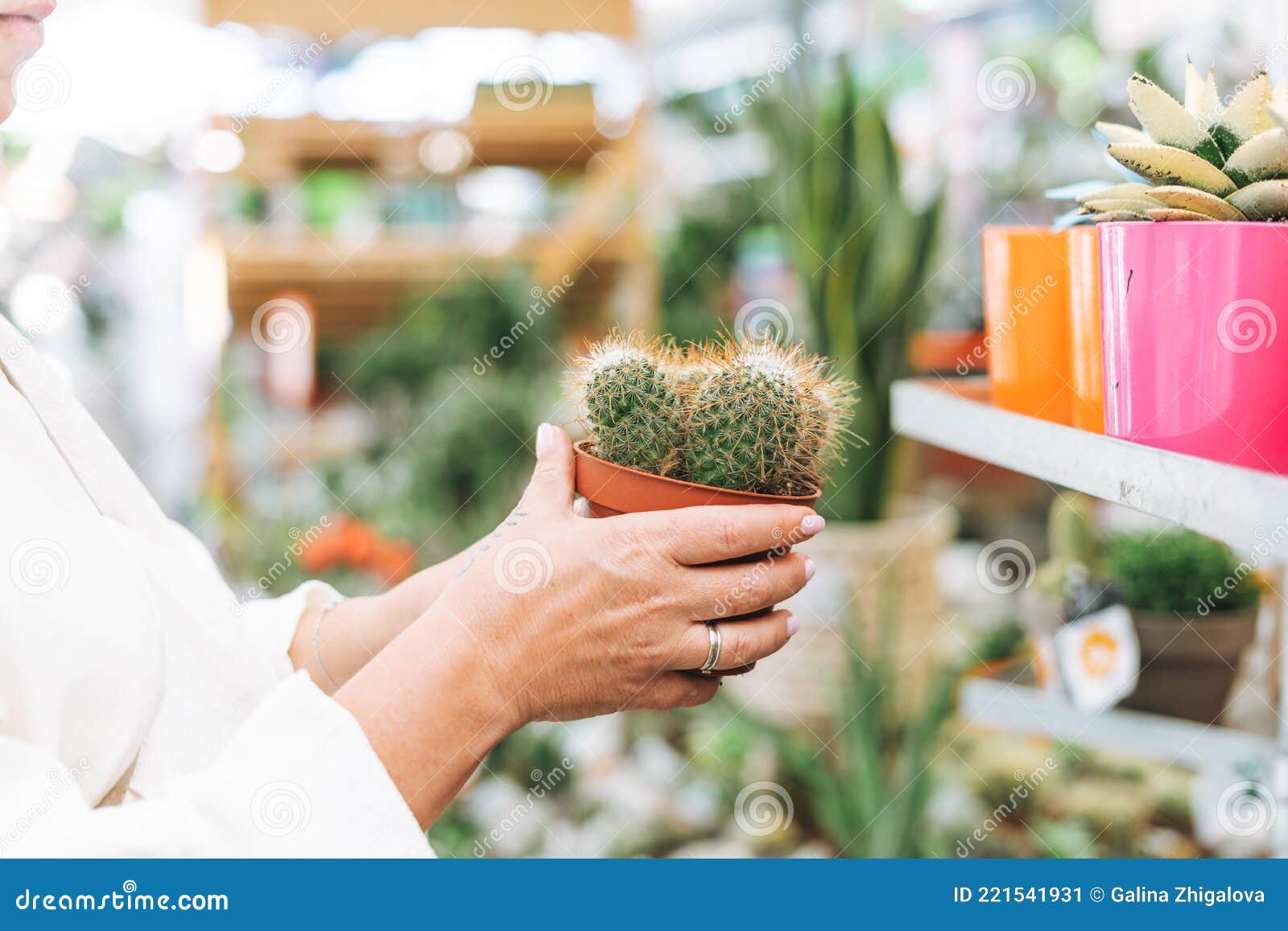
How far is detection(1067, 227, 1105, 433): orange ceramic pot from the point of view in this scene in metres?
0.78

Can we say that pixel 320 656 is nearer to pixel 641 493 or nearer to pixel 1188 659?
pixel 641 493

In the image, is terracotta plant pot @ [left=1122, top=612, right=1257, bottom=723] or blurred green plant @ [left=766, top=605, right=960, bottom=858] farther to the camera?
blurred green plant @ [left=766, top=605, right=960, bottom=858]

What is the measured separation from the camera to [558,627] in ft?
2.46

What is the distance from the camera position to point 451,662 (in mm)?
728

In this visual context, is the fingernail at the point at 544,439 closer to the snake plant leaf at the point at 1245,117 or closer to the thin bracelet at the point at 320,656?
the thin bracelet at the point at 320,656

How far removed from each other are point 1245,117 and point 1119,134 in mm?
93

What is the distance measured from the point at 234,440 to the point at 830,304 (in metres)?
1.45

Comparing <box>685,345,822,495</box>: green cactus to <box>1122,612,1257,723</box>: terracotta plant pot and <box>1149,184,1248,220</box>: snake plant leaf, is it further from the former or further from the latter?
<box>1122,612,1257,723</box>: terracotta plant pot

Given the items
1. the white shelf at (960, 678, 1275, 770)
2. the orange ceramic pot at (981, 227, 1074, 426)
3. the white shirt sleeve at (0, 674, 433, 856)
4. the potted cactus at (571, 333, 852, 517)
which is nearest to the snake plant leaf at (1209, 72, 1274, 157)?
the orange ceramic pot at (981, 227, 1074, 426)

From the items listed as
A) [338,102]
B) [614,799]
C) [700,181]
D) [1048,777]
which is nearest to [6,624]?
[1048,777]

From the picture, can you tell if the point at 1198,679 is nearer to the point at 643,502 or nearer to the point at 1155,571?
the point at 1155,571

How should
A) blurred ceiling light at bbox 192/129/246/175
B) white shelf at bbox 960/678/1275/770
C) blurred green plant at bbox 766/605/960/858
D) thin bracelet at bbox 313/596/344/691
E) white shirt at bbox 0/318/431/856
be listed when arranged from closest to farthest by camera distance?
white shirt at bbox 0/318/431/856, thin bracelet at bbox 313/596/344/691, white shelf at bbox 960/678/1275/770, blurred green plant at bbox 766/605/960/858, blurred ceiling light at bbox 192/129/246/175

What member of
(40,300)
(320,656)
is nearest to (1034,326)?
(320,656)

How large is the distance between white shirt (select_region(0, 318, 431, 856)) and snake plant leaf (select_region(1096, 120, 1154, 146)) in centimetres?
65
